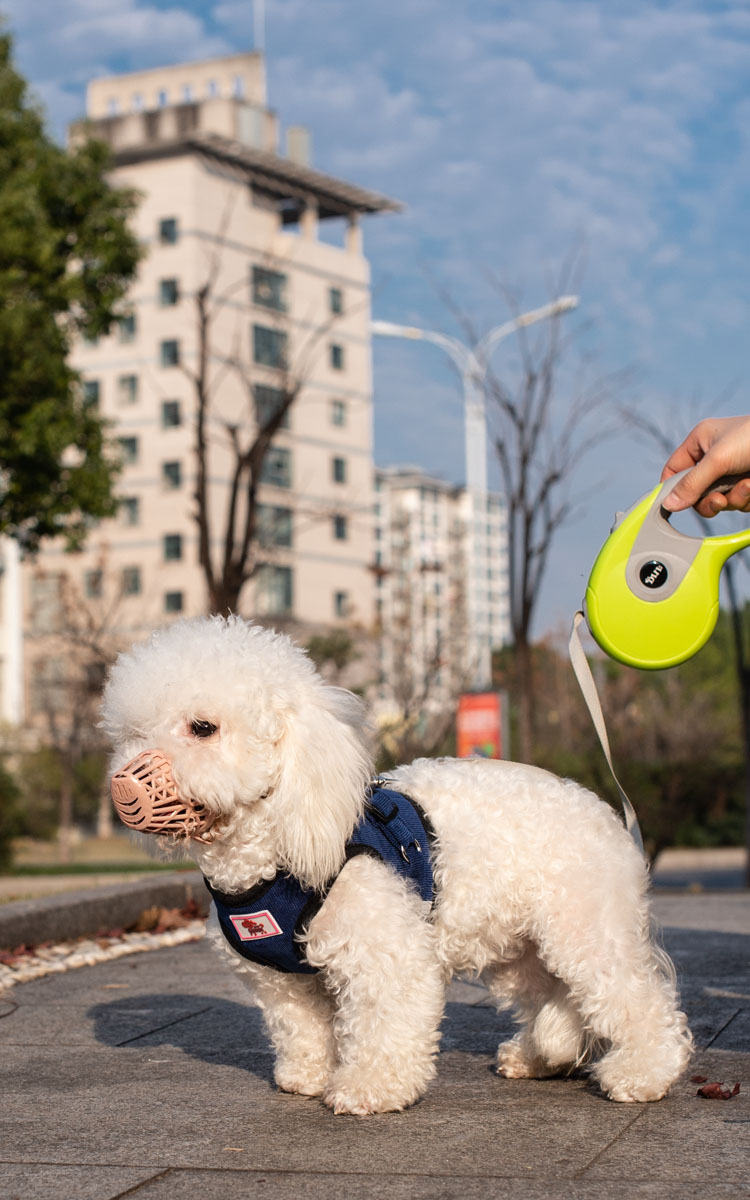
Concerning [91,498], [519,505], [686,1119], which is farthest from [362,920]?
[91,498]

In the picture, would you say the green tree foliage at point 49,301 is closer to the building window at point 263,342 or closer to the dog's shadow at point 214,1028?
the dog's shadow at point 214,1028

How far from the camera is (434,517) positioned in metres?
162

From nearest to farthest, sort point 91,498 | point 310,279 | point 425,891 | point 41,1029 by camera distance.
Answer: point 425,891, point 41,1029, point 91,498, point 310,279

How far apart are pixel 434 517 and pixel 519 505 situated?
14710 centimetres

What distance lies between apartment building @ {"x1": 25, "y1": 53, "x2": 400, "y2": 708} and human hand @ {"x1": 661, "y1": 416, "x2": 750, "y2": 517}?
2180 inches

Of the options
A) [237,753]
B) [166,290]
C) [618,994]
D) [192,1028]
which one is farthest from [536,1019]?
[166,290]

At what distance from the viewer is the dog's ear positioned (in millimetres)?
3719

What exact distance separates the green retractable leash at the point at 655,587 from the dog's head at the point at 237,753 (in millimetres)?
839

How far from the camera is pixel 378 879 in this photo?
3.88 meters

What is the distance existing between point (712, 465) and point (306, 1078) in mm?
2198

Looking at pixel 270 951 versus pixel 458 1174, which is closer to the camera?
pixel 458 1174

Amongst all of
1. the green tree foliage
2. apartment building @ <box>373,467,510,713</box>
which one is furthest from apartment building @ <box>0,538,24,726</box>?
the green tree foliage

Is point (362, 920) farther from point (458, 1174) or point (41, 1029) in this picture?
point (41, 1029)

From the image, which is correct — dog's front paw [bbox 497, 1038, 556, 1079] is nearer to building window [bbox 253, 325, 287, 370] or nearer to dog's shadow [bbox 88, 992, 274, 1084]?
dog's shadow [bbox 88, 992, 274, 1084]
